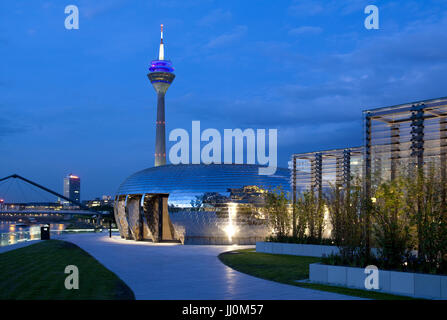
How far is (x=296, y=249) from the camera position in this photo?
1065 inches

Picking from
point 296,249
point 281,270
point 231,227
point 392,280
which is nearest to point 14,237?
point 231,227

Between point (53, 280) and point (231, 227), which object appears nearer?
point (53, 280)

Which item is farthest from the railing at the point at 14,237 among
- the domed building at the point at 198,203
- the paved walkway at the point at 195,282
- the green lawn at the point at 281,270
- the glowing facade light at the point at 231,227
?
the green lawn at the point at 281,270

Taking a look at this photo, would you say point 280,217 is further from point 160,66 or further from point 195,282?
point 160,66

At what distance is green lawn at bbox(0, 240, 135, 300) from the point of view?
13432 mm

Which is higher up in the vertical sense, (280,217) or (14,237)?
(280,217)

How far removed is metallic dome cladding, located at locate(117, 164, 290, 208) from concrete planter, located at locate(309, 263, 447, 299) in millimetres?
23204

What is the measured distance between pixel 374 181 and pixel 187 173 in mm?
25813

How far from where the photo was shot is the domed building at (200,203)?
37688 mm

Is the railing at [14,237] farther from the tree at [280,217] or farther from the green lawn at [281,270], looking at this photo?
the tree at [280,217]

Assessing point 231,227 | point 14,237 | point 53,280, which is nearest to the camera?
point 53,280

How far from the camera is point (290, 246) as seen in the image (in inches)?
1078

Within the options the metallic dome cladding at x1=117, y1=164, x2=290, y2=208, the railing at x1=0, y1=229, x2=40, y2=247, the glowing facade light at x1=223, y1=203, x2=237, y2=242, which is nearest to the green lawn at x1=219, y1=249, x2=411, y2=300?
the glowing facade light at x1=223, y1=203, x2=237, y2=242

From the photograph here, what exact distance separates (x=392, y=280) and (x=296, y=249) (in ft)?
43.8
